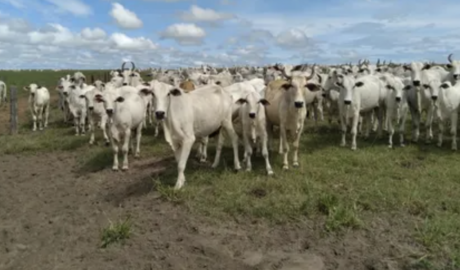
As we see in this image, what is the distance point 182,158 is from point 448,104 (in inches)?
276

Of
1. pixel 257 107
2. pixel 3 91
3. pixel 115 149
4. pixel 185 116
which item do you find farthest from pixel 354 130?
pixel 3 91

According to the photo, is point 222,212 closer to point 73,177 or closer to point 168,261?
point 168,261

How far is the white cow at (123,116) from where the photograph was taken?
1127cm

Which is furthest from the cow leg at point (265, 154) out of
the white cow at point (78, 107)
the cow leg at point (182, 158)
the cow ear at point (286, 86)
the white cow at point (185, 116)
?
the white cow at point (78, 107)

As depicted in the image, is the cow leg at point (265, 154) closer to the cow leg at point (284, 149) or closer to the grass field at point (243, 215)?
the grass field at point (243, 215)

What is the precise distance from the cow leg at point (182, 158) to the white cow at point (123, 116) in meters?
2.32

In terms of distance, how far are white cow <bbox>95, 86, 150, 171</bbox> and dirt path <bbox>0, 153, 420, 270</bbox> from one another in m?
1.62

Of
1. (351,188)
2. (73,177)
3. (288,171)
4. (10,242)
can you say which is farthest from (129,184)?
(351,188)

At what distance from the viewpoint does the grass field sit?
660cm

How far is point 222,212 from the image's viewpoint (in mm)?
7863

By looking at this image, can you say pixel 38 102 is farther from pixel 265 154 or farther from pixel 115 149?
pixel 265 154

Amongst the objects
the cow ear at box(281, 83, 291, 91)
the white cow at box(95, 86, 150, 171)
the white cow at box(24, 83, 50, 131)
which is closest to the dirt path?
the white cow at box(95, 86, 150, 171)

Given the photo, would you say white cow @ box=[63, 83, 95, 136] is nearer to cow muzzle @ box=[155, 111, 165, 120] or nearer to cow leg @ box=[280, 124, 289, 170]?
cow muzzle @ box=[155, 111, 165, 120]

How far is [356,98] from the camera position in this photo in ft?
41.0
